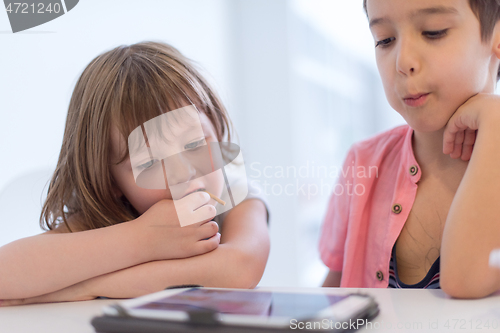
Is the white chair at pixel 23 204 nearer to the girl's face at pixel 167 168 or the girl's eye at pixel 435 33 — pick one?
the girl's face at pixel 167 168

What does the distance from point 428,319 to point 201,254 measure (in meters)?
0.23

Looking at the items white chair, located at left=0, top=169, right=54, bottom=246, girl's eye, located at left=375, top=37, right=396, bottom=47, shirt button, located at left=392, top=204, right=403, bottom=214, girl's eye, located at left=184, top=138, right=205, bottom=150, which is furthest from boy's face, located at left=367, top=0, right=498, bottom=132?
white chair, located at left=0, top=169, right=54, bottom=246

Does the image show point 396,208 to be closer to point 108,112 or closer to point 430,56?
point 430,56

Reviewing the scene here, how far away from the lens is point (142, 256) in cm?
40

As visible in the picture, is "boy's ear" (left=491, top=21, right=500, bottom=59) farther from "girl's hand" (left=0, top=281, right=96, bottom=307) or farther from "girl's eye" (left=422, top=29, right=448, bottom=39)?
"girl's hand" (left=0, top=281, right=96, bottom=307)

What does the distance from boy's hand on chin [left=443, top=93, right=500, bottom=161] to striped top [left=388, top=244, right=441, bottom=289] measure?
4.9 inches

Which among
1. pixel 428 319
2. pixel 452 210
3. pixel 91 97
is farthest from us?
pixel 91 97

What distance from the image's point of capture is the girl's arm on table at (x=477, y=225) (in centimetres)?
32

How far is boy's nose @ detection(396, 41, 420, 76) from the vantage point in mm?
369

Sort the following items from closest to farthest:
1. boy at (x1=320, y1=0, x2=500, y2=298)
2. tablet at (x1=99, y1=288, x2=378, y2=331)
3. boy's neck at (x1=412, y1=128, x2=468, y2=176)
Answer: tablet at (x1=99, y1=288, x2=378, y2=331) < boy at (x1=320, y1=0, x2=500, y2=298) < boy's neck at (x1=412, y1=128, x2=468, y2=176)

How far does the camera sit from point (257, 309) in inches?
10.4

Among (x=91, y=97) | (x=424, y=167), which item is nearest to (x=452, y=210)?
(x=424, y=167)

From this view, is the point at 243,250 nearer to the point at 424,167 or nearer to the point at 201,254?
the point at 201,254

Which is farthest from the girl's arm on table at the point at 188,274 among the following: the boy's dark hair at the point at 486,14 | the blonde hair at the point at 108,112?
the boy's dark hair at the point at 486,14
